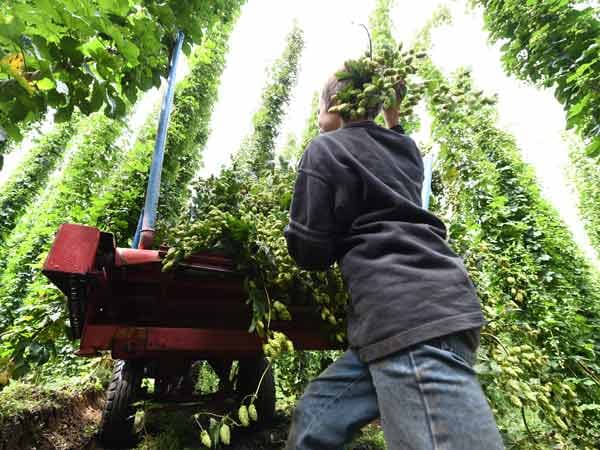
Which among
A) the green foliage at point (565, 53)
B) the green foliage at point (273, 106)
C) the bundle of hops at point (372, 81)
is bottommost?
the bundle of hops at point (372, 81)

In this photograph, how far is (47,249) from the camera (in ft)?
26.3

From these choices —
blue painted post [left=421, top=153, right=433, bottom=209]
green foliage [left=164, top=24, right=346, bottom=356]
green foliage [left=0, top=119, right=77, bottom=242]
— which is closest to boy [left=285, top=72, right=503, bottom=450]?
green foliage [left=164, top=24, right=346, bottom=356]

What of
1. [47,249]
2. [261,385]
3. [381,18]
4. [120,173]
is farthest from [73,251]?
[381,18]

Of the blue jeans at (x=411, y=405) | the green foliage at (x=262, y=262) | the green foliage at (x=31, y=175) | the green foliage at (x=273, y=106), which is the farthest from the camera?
the green foliage at (x=31, y=175)

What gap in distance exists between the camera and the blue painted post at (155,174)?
2346 mm

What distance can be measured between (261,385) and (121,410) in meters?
1.14

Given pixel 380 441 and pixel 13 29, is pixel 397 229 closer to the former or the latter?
pixel 13 29

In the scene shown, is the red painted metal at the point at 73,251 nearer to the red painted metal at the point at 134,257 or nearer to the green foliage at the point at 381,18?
the red painted metal at the point at 134,257

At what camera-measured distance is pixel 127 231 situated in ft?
19.0

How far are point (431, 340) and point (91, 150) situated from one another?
9249mm

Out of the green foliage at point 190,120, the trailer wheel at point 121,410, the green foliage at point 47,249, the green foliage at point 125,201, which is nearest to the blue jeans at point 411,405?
the trailer wheel at point 121,410

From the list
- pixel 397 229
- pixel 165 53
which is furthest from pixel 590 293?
pixel 165 53

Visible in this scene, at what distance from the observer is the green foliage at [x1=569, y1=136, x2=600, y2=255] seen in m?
13.8

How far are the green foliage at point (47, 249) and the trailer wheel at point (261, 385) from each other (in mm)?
1499
